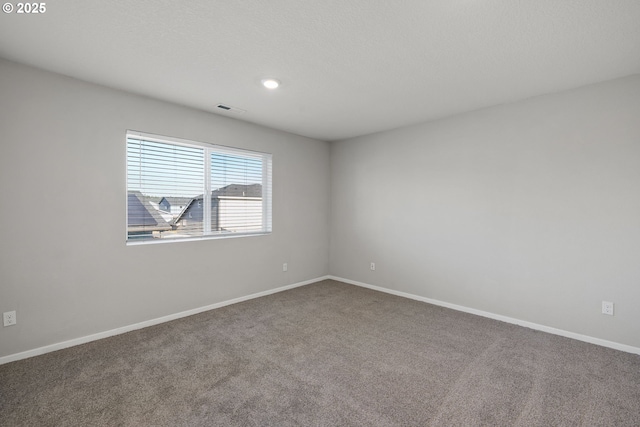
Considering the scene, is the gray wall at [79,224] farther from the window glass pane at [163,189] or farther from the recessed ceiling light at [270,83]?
the recessed ceiling light at [270,83]

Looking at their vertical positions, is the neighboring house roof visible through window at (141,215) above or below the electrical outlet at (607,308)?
above

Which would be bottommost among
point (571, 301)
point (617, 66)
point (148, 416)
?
point (148, 416)

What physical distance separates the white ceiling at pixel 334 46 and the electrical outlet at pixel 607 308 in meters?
2.01

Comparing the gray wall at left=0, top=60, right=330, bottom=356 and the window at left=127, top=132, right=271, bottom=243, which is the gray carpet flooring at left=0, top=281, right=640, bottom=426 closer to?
the gray wall at left=0, top=60, right=330, bottom=356

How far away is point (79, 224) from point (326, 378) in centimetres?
255

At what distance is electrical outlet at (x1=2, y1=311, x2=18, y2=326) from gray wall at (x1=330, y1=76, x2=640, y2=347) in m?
3.95

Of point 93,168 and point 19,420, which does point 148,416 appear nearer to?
point 19,420

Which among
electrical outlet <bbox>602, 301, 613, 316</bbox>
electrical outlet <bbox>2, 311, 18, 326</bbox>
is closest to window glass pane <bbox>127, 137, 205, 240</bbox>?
electrical outlet <bbox>2, 311, 18, 326</bbox>

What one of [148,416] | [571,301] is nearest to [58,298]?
[148,416]

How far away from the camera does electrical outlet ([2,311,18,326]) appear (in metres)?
2.36

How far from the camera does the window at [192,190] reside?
3104 mm

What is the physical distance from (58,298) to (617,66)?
5088mm

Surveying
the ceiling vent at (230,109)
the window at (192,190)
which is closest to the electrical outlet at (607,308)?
the window at (192,190)

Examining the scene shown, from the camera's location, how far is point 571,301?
2.87 meters
